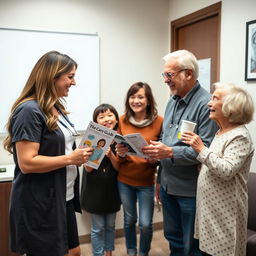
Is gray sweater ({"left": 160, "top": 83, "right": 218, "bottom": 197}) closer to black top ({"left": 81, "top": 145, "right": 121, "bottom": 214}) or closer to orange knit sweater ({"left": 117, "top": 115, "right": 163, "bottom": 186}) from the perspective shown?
orange knit sweater ({"left": 117, "top": 115, "right": 163, "bottom": 186})

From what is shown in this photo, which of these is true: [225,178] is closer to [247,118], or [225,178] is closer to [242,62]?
[247,118]

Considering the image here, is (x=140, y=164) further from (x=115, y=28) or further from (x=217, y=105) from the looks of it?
(x=115, y=28)

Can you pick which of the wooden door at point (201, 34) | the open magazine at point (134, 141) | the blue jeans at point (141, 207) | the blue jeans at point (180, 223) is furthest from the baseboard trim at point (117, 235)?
the wooden door at point (201, 34)

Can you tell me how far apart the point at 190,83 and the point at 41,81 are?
2.98 ft

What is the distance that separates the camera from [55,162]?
4.83 feet

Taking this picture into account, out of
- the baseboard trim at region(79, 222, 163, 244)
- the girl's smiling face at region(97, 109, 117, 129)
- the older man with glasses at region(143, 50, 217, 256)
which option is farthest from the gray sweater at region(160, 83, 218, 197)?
the baseboard trim at region(79, 222, 163, 244)

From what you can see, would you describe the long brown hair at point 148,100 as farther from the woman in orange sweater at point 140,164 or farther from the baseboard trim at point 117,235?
the baseboard trim at point 117,235

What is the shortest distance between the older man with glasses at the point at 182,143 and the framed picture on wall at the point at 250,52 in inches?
28.4

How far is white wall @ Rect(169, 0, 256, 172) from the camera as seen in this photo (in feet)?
7.98

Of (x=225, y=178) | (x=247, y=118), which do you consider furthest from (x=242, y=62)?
(x=225, y=178)

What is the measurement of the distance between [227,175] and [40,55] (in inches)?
82.6

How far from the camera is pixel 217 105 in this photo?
1637 mm

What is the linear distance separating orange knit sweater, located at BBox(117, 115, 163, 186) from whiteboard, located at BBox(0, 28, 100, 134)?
85 centimetres

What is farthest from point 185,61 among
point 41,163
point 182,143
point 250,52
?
point 41,163
